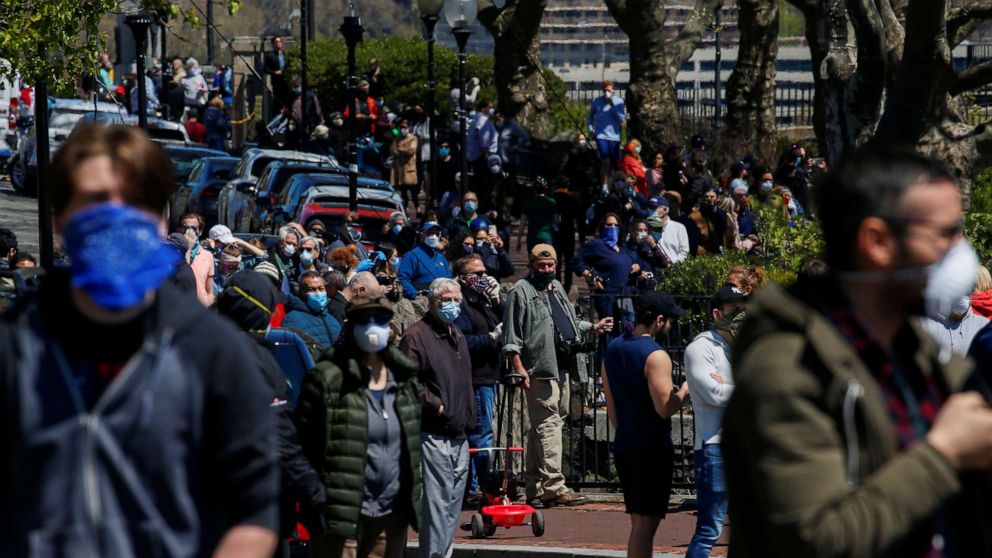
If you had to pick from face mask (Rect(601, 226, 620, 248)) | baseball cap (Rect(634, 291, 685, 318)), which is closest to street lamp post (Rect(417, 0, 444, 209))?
face mask (Rect(601, 226, 620, 248))

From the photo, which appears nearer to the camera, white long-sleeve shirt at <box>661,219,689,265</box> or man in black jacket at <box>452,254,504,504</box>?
man in black jacket at <box>452,254,504,504</box>

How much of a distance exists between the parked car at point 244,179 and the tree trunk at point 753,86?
769 cm

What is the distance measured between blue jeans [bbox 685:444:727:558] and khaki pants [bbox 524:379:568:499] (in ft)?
13.0

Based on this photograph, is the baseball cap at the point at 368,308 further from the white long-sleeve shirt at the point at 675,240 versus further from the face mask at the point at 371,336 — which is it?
the white long-sleeve shirt at the point at 675,240

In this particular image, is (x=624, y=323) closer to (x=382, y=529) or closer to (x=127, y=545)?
(x=382, y=529)

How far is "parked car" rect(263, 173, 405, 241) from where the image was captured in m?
23.2

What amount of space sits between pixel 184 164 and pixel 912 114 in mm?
20105

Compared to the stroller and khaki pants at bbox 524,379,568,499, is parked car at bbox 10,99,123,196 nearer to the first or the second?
khaki pants at bbox 524,379,568,499

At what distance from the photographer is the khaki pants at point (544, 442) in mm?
13133

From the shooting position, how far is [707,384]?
9.09 meters

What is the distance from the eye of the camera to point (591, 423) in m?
14.6

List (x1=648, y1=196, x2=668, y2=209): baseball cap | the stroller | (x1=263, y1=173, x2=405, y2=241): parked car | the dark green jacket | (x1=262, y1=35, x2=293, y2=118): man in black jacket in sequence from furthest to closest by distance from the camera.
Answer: (x1=262, y1=35, x2=293, y2=118): man in black jacket, (x1=263, y1=173, x2=405, y2=241): parked car, (x1=648, y1=196, x2=668, y2=209): baseball cap, the stroller, the dark green jacket

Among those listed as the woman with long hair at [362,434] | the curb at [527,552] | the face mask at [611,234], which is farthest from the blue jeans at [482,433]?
the face mask at [611,234]

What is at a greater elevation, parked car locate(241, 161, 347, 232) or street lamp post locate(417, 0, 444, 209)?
street lamp post locate(417, 0, 444, 209)
